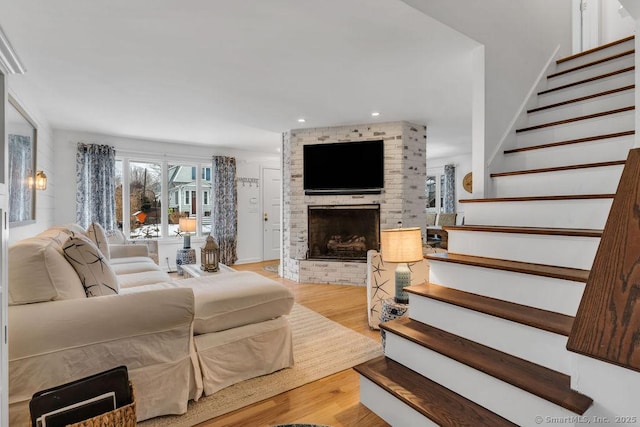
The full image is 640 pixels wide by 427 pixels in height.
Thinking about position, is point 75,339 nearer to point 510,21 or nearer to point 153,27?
point 153,27

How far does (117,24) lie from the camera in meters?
2.13

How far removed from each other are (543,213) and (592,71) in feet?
6.19

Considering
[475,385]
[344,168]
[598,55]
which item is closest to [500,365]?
[475,385]

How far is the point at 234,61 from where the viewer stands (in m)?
2.68

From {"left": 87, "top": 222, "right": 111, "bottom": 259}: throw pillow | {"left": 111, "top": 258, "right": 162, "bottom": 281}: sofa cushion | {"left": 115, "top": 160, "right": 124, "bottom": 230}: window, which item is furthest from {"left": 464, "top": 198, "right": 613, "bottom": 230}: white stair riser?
{"left": 115, "top": 160, "right": 124, "bottom": 230}: window

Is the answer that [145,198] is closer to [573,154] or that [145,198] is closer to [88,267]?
[88,267]

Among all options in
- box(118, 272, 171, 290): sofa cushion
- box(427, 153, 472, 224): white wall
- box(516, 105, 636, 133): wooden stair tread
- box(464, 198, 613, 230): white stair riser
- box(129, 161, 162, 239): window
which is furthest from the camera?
box(427, 153, 472, 224): white wall

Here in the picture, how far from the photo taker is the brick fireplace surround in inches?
185

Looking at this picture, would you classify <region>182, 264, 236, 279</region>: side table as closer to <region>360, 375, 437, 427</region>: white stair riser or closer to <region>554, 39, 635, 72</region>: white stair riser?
<region>360, 375, 437, 427</region>: white stair riser

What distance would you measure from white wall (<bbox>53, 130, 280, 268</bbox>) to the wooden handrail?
6115mm

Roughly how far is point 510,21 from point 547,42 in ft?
2.26

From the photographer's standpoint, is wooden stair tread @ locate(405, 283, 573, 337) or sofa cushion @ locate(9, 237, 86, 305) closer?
wooden stair tread @ locate(405, 283, 573, 337)

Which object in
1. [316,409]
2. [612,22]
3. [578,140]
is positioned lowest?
[316,409]

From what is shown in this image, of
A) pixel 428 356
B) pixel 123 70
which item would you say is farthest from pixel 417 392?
pixel 123 70
